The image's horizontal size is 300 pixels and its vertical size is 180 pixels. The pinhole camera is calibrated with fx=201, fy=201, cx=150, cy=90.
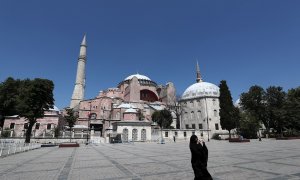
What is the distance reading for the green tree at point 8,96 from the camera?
147 feet

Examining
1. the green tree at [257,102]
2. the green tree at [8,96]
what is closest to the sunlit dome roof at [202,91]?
the green tree at [257,102]

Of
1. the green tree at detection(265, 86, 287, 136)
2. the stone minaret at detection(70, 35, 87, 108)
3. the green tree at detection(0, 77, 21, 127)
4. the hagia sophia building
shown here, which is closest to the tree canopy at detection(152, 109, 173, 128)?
the hagia sophia building

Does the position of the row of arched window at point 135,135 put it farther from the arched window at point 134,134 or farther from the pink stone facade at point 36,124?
the pink stone facade at point 36,124

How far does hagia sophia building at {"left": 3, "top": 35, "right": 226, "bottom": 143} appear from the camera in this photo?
38125 millimetres

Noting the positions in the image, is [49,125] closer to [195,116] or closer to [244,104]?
[195,116]

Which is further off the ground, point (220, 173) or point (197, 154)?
point (197, 154)

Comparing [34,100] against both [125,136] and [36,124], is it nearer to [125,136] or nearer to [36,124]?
[125,136]

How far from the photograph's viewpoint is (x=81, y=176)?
6.78m

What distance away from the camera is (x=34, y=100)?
91.0 feet

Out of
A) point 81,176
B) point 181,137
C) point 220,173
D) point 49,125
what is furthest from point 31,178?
point 49,125

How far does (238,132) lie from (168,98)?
80.2 feet

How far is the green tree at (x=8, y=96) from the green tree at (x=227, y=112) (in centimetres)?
4353

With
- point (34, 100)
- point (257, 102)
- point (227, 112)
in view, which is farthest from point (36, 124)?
point (257, 102)

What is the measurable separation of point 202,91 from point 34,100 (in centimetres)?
4060
